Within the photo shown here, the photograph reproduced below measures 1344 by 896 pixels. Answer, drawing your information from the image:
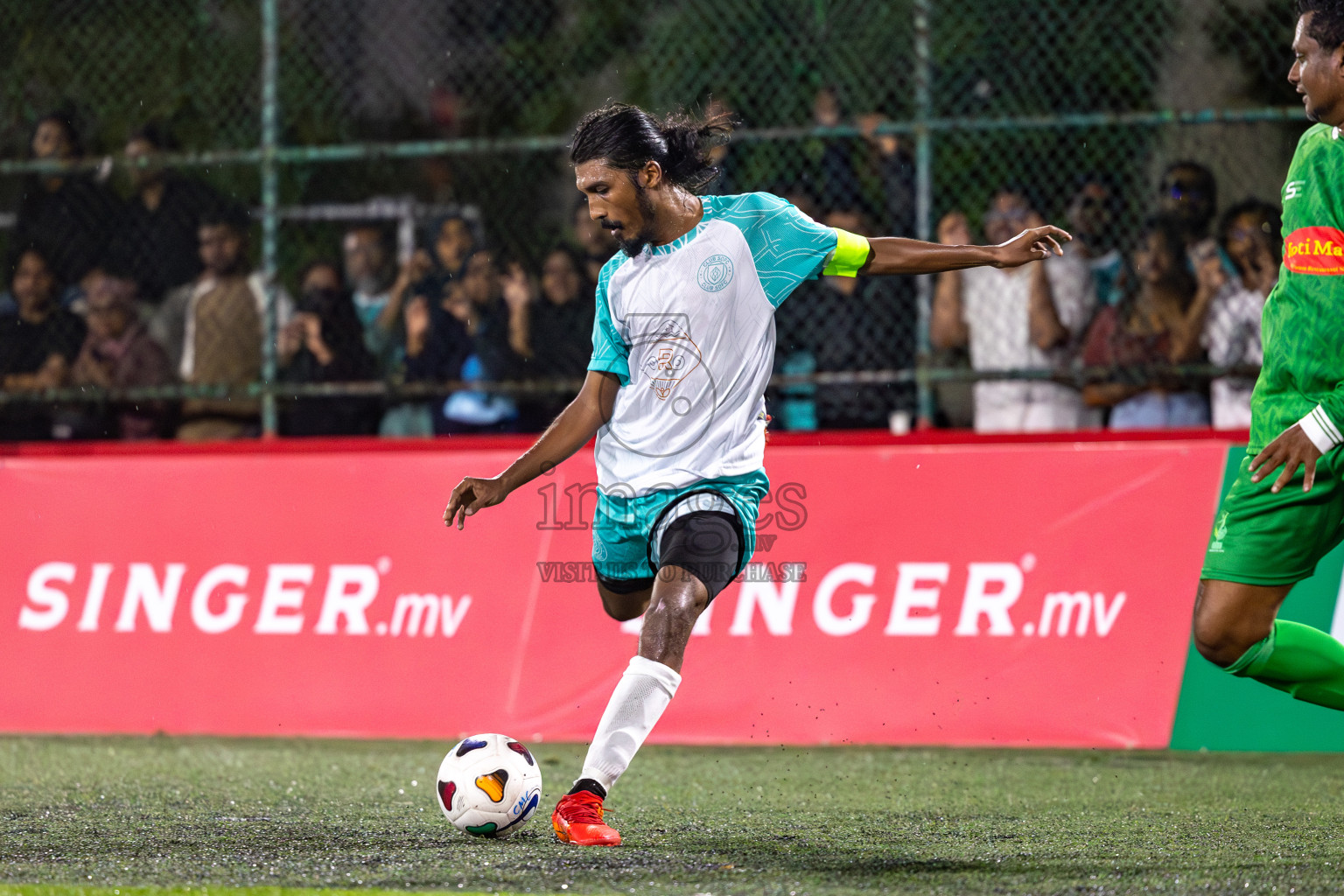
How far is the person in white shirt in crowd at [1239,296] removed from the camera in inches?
307

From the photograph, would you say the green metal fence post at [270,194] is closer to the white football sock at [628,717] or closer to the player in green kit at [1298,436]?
the white football sock at [628,717]

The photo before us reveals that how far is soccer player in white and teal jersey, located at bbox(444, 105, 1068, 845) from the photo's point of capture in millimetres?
4605

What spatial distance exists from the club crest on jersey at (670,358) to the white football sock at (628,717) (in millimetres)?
799

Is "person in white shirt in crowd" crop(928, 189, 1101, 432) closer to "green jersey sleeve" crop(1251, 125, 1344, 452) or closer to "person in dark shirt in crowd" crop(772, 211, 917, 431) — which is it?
"person in dark shirt in crowd" crop(772, 211, 917, 431)

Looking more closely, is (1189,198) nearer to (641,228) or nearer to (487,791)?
(641,228)

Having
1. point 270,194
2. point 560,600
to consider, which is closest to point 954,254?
point 560,600

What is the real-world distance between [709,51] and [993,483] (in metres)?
3.18

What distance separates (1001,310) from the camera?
814 cm

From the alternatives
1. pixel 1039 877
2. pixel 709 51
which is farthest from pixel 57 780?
pixel 709 51

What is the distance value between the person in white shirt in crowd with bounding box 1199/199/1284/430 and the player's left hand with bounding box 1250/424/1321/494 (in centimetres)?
353

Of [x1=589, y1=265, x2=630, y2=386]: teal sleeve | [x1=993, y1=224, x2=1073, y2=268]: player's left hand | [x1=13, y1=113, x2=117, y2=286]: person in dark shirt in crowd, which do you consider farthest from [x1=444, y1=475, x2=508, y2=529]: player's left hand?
[x1=13, y1=113, x2=117, y2=286]: person in dark shirt in crowd

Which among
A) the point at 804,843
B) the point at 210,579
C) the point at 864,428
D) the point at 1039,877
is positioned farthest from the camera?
the point at 864,428

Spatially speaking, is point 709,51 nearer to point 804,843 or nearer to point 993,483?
point 993,483

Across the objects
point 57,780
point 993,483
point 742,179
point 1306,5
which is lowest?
point 57,780
